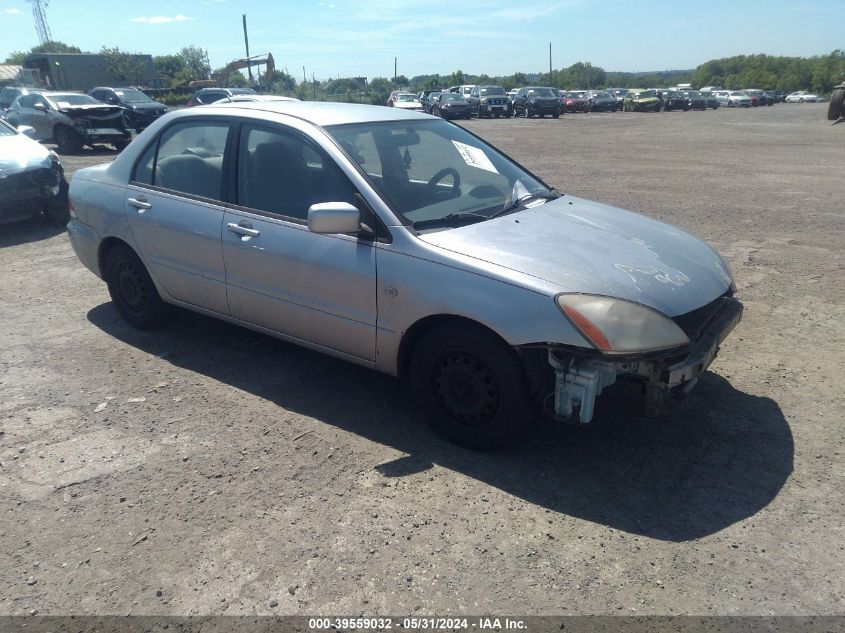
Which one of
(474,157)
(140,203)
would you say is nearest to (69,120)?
(140,203)

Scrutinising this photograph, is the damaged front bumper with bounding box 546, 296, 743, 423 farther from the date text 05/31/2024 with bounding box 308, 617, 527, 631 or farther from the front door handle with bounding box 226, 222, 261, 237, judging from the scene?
the front door handle with bounding box 226, 222, 261, 237

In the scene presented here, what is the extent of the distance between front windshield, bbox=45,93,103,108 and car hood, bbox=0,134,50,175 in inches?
373

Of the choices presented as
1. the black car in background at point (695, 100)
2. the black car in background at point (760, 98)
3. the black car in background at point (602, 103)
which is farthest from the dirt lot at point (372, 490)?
the black car in background at point (760, 98)

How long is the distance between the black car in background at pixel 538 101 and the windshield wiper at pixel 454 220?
1392 inches

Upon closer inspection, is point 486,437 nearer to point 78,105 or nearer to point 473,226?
point 473,226

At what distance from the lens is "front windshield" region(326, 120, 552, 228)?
366cm

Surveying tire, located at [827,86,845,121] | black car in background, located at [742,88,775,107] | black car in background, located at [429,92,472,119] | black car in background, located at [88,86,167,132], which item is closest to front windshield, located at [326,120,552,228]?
black car in background, located at [88,86,167,132]

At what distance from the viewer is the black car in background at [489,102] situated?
36.8 m

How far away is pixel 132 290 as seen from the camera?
5.02 m

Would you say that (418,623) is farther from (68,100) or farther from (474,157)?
(68,100)

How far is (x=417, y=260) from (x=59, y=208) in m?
7.49

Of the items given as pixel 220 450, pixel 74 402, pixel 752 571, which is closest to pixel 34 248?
pixel 74 402

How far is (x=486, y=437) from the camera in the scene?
3330mm

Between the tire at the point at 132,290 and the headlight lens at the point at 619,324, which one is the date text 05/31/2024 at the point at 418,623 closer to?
the headlight lens at the point at 619,324
